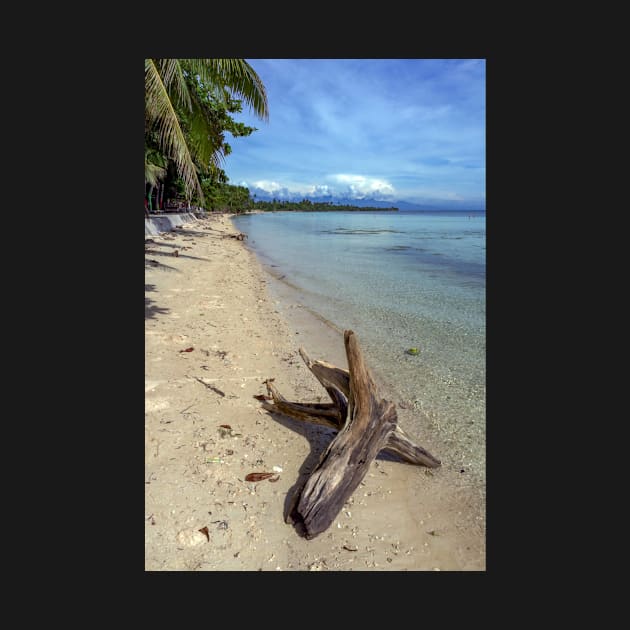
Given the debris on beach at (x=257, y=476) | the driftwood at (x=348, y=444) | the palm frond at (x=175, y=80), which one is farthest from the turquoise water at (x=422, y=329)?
the palm frond at (x=175, y=80)

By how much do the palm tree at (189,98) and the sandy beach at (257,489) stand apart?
A: 2.62m

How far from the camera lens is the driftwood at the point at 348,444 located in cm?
312

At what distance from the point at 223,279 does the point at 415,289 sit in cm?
676

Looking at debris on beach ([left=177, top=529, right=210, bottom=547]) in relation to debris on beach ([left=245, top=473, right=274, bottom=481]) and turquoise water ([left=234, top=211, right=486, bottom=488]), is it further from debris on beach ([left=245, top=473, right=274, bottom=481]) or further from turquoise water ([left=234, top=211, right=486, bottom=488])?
turquoise water ([left=234, top=211, right=486, bottom=488])

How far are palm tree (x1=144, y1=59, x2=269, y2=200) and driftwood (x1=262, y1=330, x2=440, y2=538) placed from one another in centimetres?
332

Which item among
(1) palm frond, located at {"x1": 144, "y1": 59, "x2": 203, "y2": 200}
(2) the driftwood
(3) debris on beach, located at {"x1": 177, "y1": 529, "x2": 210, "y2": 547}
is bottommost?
(3) debris on beach, located at {"x1": 177, "y1": 529, "x2": 210, "y2": 547}

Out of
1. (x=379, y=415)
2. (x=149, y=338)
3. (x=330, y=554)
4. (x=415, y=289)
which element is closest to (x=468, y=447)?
(x=379, y=415)

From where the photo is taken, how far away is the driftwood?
123 inches

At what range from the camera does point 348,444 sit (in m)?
3.43

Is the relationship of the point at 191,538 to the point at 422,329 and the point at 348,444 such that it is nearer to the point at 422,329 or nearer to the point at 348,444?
the point at 348,444

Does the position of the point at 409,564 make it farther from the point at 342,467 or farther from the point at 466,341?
the point at 466,341

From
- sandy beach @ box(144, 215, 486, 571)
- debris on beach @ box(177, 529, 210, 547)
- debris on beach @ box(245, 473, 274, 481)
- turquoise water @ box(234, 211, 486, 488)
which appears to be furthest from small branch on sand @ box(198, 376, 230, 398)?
turquoise water @ box(234, 211, 486, 488)

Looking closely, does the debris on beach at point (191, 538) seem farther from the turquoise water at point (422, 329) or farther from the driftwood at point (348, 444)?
the turquoise water at point (422, 329)

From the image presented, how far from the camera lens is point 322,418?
426 centimetres
